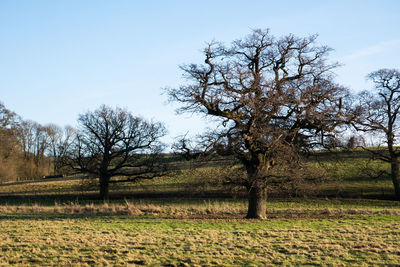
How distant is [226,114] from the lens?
18797 millimetres

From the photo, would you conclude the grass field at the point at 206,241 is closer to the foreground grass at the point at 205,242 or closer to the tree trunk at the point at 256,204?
the foreground grass at the point at 205,242

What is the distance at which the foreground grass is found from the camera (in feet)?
34.0

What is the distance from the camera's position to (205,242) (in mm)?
13203

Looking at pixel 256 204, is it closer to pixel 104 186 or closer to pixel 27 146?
pixel 104 186

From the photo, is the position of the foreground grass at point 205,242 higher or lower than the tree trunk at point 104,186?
lower

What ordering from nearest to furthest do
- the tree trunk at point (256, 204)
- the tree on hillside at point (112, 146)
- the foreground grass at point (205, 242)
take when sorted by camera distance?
the foreground grass at point (205, 242) < the tree trunk at point (256, 204) < the tree on hillside at point (112, 146)

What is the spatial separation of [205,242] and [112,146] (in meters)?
26.3

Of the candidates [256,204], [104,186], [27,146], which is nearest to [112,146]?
[104,186]

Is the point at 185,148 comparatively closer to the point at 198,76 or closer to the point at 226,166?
the point at 226,166

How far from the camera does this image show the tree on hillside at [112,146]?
37.2 metres

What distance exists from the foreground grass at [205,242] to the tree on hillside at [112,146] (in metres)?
18.6

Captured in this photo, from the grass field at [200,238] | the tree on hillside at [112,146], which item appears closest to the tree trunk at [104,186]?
the tree on hillside at [112,146]

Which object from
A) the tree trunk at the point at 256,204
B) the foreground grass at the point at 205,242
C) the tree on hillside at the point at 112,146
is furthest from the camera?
the tree on hillside at the point at 112,146

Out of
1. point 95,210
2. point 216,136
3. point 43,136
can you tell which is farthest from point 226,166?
point 43,136
